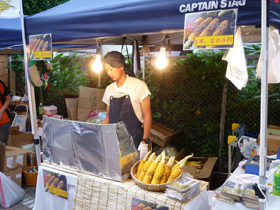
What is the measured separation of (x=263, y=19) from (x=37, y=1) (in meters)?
12.2

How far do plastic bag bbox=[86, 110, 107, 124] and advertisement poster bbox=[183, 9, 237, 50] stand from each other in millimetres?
2760

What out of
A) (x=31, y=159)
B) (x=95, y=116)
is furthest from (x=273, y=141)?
(x=31, y=159)

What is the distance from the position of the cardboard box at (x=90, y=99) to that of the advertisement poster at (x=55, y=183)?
2472mm

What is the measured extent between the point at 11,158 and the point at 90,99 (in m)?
1.71

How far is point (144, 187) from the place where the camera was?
73.4 inches

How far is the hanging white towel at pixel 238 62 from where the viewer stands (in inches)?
75.9

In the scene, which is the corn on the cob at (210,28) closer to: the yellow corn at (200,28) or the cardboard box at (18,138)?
the yellow corn at (200,28)

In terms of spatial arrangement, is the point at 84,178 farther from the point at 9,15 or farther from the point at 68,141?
the point at 9,15

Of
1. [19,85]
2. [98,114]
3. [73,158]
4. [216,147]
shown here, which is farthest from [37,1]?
[73,158]

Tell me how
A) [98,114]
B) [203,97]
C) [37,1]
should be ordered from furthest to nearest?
1. [37,1]
2. [203,97]
3. [98,114]

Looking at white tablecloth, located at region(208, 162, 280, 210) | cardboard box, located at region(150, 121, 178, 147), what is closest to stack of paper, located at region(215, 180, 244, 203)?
white tablecloth, located at region(208, 162, 280, 210)

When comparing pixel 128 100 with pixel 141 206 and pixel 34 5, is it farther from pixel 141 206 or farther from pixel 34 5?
pixel 34 5

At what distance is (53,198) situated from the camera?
7.70 ft

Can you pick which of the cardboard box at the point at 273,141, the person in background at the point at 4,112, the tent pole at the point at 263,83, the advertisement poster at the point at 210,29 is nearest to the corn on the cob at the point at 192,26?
the advertisement poster at the point at 210,29
